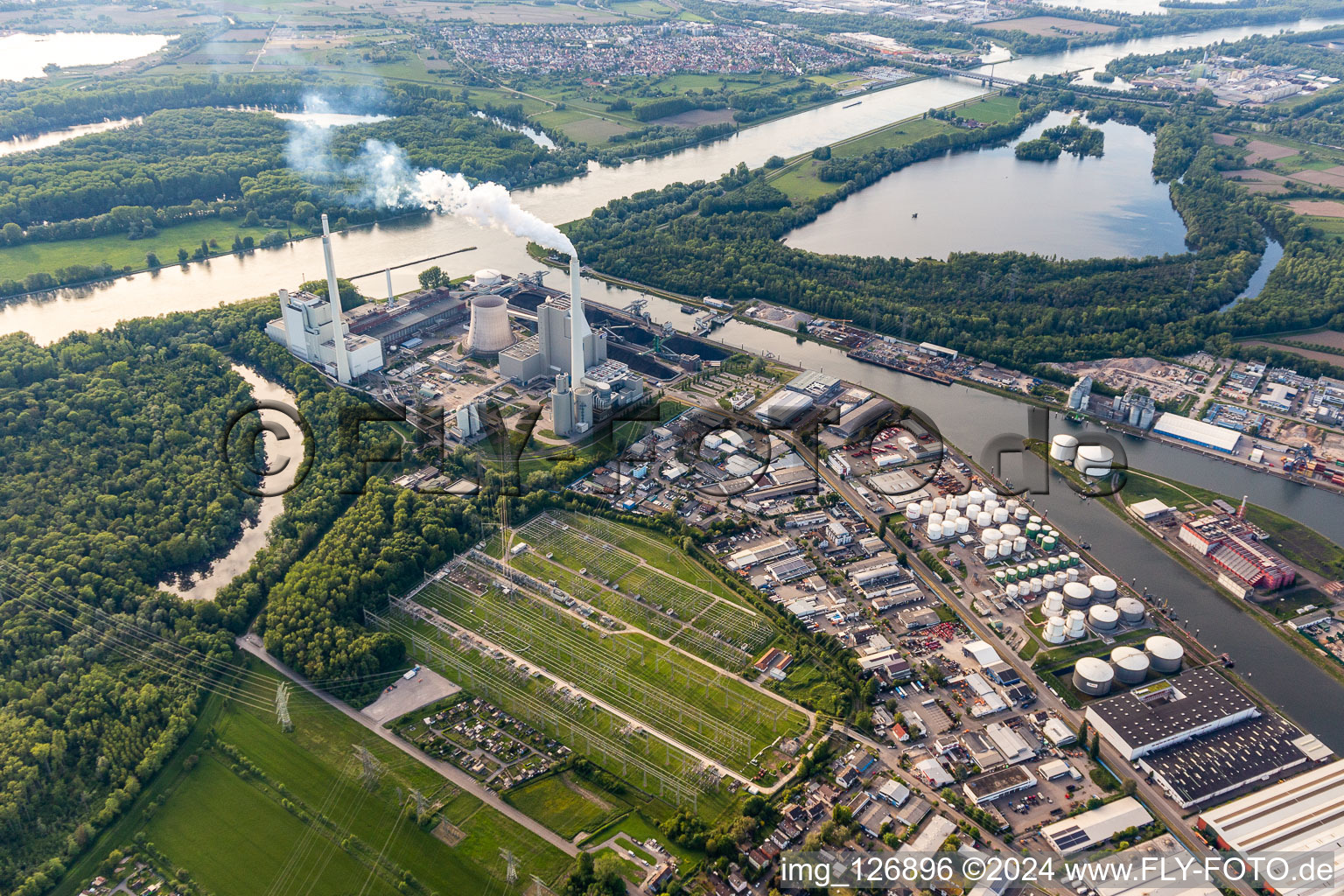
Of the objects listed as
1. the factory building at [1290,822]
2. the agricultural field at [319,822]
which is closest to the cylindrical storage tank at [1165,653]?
the factory building at [1290,822]

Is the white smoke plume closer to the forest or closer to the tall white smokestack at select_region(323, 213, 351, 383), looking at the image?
the forest

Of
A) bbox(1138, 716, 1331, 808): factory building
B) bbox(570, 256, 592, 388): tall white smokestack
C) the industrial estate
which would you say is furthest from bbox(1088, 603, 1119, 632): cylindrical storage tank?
bbox(570, 256, 592, 388): tall white smokestack

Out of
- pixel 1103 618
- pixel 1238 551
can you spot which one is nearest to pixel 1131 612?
pixel 1103 618

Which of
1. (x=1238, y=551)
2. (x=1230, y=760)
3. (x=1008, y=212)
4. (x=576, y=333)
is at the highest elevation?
(x=576, y=333)

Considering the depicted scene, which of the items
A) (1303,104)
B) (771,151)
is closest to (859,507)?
(771,151)

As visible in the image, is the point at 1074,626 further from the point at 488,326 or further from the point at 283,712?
the point at 488,326

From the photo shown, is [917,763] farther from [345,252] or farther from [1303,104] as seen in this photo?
[1303,104]
